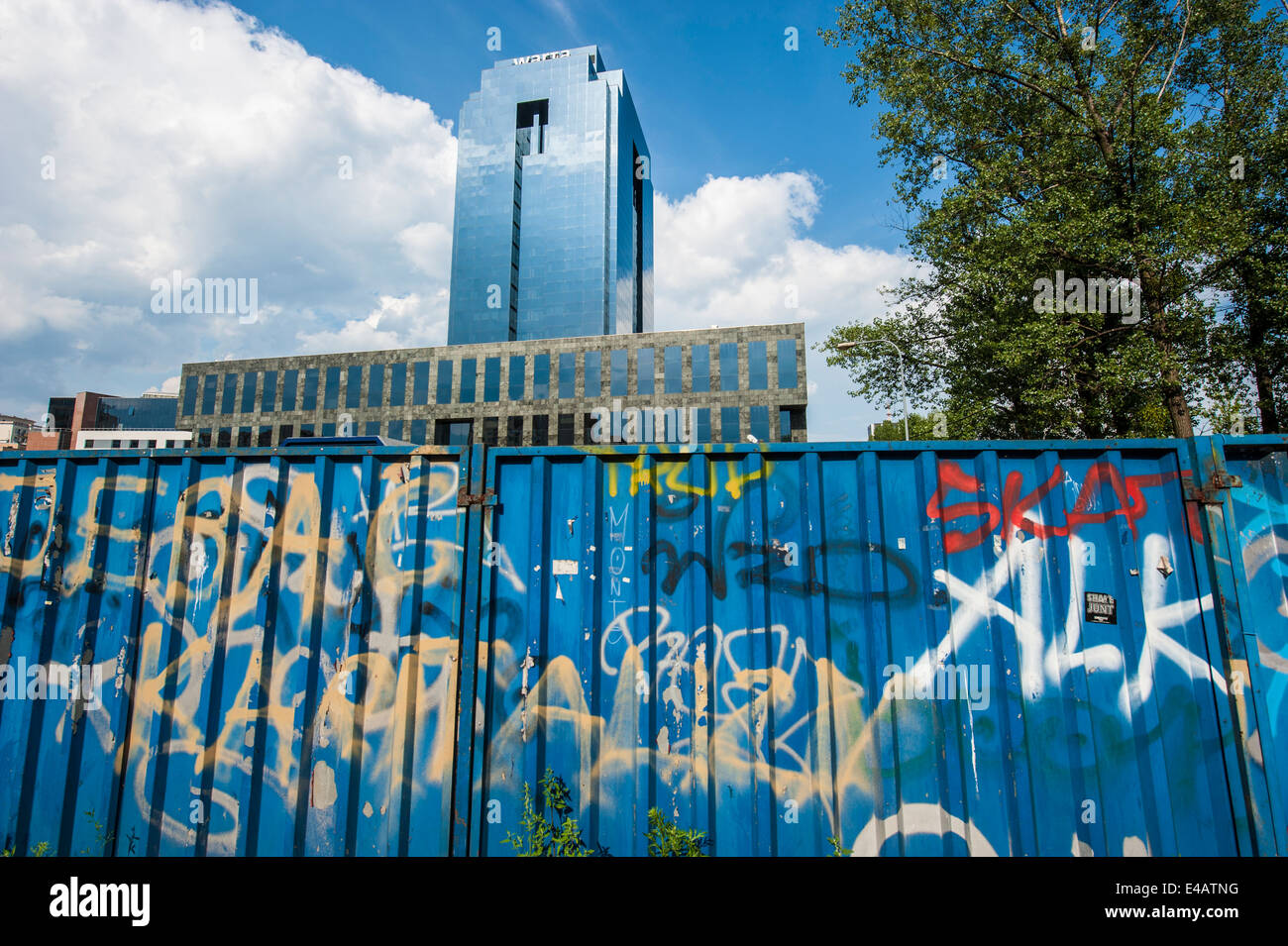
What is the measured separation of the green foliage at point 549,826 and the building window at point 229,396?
59.2 m

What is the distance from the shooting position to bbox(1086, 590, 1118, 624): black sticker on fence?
3.75 metres

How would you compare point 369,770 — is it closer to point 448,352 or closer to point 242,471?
point 242,471

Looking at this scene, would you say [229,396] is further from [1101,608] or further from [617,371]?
[1101,608]

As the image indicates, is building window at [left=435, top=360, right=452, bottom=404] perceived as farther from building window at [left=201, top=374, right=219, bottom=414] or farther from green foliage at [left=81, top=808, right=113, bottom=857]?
green foliage at [left=81, top=808, right=113, bottom=857]

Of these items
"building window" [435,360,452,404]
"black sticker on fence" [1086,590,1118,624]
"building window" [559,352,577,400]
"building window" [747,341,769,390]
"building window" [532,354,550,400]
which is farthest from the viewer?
"building window" [435,360,452,404]

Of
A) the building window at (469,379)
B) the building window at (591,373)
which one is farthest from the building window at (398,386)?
the building window at (591,373)

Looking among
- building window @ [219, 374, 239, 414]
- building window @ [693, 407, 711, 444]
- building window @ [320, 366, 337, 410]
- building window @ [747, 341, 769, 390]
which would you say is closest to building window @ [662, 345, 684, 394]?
building window @ [693, 407, 711, 444]

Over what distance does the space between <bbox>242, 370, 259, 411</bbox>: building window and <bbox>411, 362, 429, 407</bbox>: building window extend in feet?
48.9

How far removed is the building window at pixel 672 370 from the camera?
4353cm

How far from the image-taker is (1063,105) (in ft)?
48.6

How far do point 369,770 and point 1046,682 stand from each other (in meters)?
4.37

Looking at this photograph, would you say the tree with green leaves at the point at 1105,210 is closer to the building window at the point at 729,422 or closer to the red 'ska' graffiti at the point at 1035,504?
the red 'ska' graffiti at the point at 1035,504

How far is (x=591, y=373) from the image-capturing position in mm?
45094

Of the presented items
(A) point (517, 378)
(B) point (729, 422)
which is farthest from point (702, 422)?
(A) point (517, 378)
